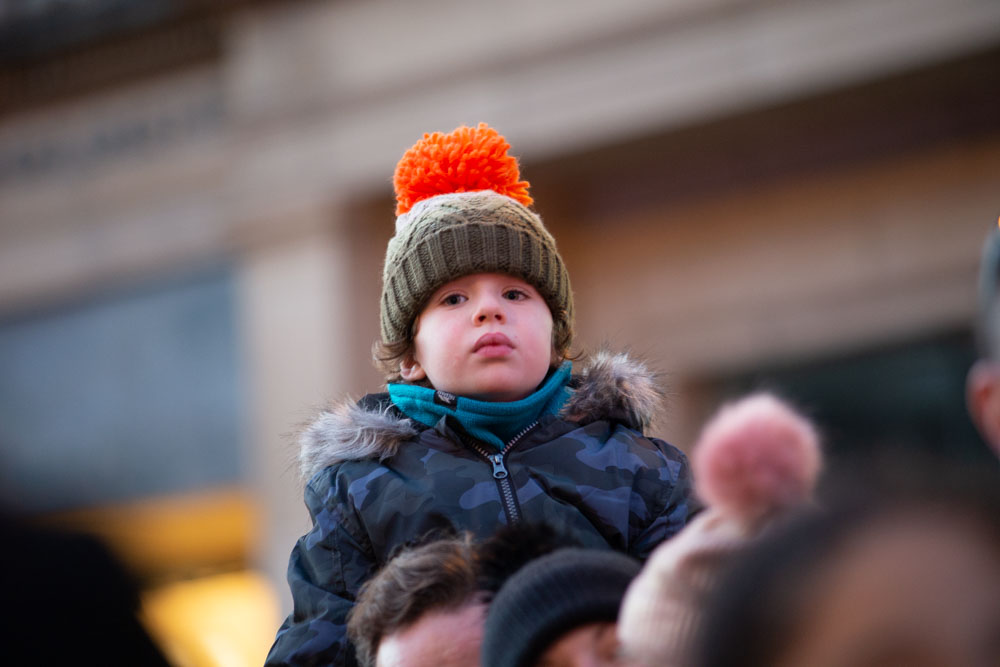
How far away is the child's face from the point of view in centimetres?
235

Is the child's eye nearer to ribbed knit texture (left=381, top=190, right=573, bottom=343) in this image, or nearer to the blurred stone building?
ribbed knit texture (left=381, top=190, right=573, bottom=343)

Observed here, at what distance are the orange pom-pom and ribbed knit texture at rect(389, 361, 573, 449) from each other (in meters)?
0.47

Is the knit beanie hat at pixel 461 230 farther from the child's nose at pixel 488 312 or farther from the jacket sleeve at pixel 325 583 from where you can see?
the jacket sleeve at pixel 325 583

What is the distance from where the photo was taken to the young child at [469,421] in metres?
2.18

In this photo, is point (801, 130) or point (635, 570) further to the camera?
point (801, 130)

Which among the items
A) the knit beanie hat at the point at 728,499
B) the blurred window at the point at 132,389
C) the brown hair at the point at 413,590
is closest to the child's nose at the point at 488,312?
the brown hair at the point at 413,590

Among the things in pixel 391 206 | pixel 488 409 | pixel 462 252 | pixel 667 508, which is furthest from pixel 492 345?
pixel 391 206

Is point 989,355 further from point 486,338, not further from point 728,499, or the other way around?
point 486,338

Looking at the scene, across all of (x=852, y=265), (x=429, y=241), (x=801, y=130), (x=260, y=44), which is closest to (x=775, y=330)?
(x=852, y=265)

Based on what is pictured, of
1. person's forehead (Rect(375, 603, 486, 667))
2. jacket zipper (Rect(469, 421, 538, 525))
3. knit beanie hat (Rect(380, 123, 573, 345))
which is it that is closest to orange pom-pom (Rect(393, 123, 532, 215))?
knit beanie hat (Rect(380, 123, 573, 345))

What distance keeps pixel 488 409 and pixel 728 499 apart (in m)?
1.17

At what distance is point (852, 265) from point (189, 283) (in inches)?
174

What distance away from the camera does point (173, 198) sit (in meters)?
8.59

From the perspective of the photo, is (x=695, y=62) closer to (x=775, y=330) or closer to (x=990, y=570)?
(x=775, y=330)
